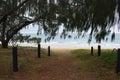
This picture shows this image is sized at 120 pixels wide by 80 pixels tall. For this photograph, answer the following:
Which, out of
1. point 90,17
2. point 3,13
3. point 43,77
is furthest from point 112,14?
point 3,13

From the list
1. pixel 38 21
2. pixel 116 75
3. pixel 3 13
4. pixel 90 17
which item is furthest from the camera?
pixel 38 21

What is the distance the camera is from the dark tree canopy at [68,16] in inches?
575

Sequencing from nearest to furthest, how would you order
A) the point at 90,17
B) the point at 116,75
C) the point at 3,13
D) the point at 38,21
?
the point at 116,75
the point at 90,17
the point at 3,13
the point at 38,21

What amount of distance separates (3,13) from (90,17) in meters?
9.46

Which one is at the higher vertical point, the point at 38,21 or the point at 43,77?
the point at 38,21

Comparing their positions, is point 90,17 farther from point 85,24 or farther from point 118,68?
point 118,68

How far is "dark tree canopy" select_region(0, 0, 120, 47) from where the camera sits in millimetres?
14617

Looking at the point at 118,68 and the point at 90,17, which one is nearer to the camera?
the point at 118,68

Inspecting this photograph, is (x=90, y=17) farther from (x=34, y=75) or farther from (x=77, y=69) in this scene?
(x=34, y=75)

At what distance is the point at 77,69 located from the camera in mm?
16422

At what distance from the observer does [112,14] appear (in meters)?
14.6

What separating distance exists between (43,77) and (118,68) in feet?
10.8

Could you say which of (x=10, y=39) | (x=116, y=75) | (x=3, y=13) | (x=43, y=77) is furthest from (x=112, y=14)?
(x=10, y=39)

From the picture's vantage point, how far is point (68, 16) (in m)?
21.8
